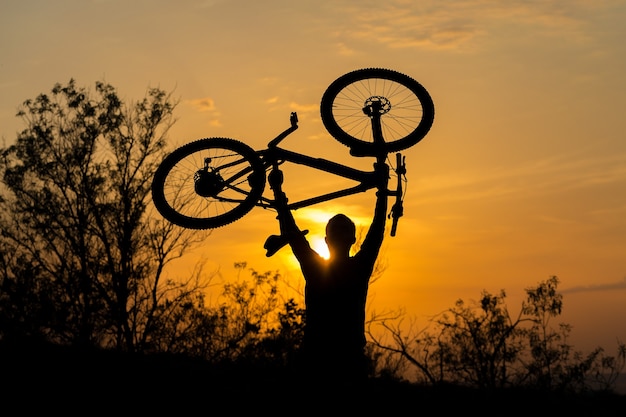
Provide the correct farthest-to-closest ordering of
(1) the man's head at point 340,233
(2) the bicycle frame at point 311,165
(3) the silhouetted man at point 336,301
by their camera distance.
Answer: (2) the bicycle frame at point 311,165 < (1) the man's head at point 340,233 < (3) the silhouetted man at point 336,301

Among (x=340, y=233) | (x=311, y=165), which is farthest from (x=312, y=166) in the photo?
(x=340, y=233)

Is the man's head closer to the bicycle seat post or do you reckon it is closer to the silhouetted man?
the silhouetted man

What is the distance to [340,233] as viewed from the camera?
6516 mm

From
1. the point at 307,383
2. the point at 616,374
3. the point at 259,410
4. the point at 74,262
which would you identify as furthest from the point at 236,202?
the point at 74,262

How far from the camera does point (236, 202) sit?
354 inches

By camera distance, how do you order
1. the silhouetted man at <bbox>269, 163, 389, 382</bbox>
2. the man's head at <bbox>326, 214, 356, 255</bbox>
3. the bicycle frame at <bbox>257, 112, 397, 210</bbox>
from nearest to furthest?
the silhouetted man at <bbox>269, 163, 389, 382</bbox>
the man's head at <bbox>326, 214, 356, 255</bbox>
the bicycle frame at <bbox>257, 112, 397, 210</bbox>

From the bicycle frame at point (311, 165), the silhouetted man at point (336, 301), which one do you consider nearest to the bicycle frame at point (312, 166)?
the bicycle frame at point (311, 165)

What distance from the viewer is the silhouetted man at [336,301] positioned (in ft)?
20.9

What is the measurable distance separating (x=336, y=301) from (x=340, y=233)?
1.84 ft

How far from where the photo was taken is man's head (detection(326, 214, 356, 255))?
21.4ft

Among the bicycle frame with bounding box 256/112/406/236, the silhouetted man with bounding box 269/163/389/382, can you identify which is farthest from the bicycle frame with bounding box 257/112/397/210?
the silhouetted man with bounding box 269/163/389/382

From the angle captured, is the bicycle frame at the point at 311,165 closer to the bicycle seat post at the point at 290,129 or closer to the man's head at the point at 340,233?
the bicycle seat post at the point at 290,129

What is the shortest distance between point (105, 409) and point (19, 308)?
2155cm

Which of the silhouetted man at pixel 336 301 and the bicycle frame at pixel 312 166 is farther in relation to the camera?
the bicycle frame at pixel 312 166
